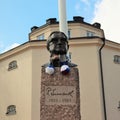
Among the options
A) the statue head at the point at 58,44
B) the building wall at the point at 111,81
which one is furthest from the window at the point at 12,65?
the statue head at the point at 58,44

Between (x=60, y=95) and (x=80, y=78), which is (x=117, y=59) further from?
(x=60, y=95)

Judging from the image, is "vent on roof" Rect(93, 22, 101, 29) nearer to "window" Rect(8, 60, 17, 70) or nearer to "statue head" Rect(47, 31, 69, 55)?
"window" Rect(8, 60, 17, 70)

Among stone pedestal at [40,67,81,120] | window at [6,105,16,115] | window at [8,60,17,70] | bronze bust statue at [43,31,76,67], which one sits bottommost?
stone pedestal at [40,67,81,120]

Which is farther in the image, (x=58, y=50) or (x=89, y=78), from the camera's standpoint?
(x=89, y=78)

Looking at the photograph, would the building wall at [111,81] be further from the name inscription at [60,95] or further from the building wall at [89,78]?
the name inscription at [60,95]

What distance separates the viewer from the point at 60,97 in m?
8.74

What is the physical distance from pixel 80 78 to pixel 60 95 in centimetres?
1530

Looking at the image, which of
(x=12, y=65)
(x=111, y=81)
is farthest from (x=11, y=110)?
(x=111, y=81)

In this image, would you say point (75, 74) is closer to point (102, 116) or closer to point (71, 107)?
point (71, 107)

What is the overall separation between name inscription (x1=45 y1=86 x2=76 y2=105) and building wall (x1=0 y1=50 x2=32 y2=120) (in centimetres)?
1480

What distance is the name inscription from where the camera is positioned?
28.6 ft

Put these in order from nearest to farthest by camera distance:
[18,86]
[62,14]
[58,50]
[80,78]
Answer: [58,50]
[62,14]
[80,78]
[18,86]

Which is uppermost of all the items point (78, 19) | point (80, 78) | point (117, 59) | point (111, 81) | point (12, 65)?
point (78, 19)

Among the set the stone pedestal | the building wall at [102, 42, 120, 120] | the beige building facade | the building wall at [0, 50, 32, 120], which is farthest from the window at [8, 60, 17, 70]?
the stone pedestal
